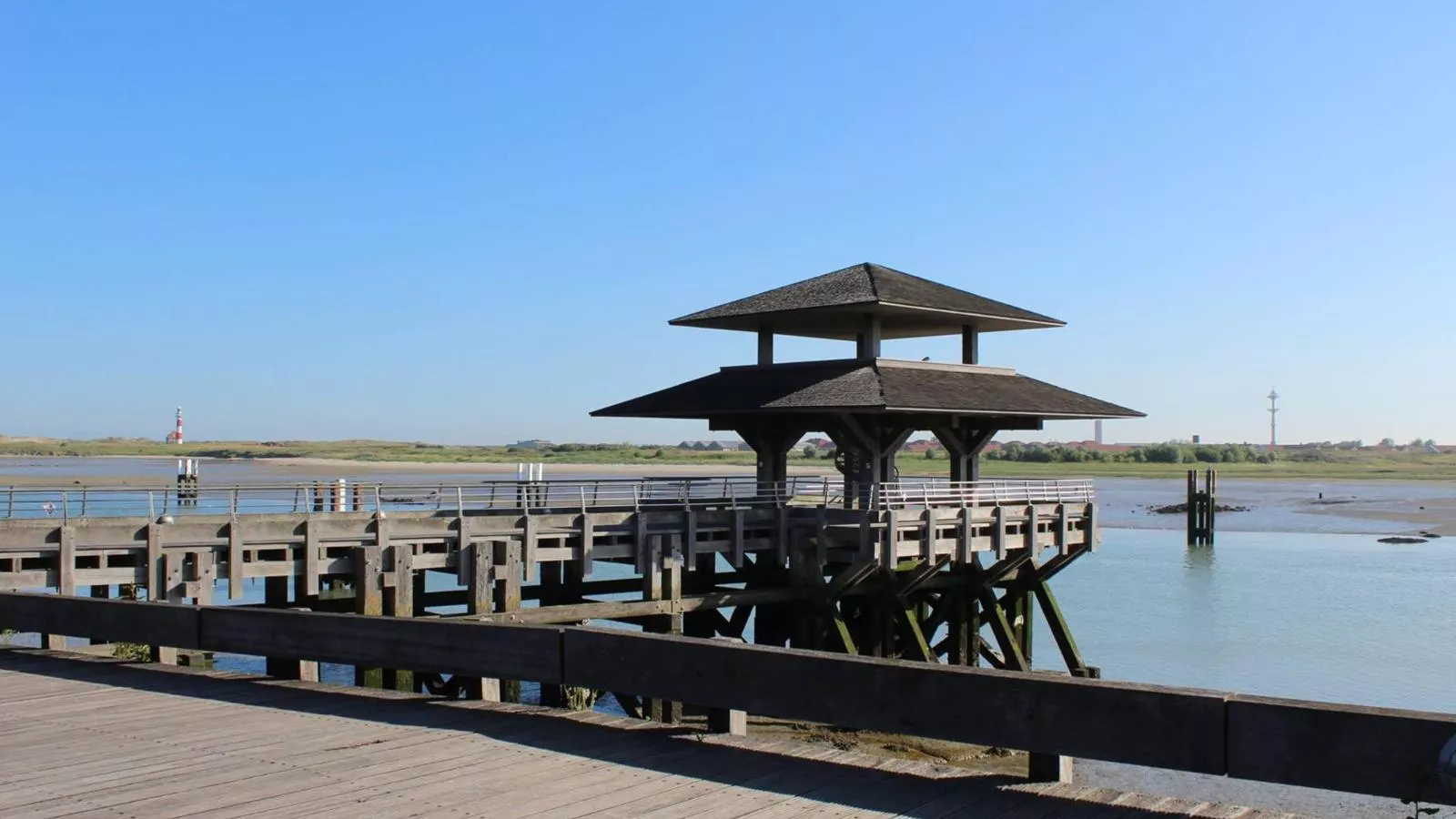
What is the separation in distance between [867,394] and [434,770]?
18757 millimetres

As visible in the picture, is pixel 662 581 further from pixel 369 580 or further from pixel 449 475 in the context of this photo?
pixel 449 475

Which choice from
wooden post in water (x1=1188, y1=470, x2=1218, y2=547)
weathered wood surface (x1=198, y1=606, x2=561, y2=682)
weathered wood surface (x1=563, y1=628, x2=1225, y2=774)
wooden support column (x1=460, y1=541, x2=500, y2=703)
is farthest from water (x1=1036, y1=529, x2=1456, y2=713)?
weathered wood surface (x1=563, y1=628, x2=1225, y2=774)

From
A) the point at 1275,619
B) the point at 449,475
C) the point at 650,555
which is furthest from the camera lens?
the point at 449,475

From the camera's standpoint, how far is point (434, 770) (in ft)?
25.7

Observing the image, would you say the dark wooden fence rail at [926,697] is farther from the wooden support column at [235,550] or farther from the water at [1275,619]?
the water at [1275,619]

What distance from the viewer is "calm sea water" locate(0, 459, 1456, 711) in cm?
3200

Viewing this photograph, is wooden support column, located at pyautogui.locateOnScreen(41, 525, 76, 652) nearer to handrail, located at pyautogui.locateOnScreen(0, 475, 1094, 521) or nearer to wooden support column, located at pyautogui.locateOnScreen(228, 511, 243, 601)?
wooden support column, located at pyautogui.locateOnScreen(228, 511, 243, 601)

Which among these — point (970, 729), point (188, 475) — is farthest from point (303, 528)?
point (188, 475)

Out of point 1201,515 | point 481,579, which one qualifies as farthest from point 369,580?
point 1201,515

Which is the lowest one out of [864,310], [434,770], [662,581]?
[662,581]

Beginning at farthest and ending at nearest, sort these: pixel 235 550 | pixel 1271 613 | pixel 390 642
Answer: pixel 1271 613
pixel 235 550
pixel 390 642

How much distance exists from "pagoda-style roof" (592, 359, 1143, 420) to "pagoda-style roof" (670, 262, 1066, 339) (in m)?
1.12

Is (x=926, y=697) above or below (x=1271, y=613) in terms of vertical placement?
above

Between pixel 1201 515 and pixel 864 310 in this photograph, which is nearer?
pixel 864 310
